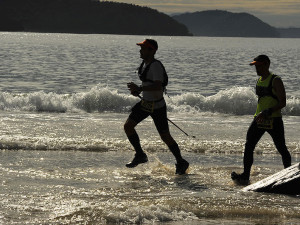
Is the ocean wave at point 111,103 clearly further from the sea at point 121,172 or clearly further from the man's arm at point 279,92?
the man's arm at point 279,92

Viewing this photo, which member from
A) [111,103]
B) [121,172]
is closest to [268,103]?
[121,172]

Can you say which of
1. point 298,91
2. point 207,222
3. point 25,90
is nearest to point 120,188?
point 207,222

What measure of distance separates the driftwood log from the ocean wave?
1243 centimetres

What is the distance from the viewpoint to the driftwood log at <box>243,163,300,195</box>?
24.1 ft

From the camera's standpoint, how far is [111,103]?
20828 mm

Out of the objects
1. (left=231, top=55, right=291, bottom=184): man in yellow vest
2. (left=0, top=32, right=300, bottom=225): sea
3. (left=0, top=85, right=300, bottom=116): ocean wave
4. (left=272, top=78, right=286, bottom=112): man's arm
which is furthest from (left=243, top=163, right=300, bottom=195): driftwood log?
(left=0, top=85, right=300, bottom=116): ocean wave

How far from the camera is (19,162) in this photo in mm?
9352

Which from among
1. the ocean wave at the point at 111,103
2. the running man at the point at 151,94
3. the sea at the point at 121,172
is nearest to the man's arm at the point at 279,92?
the sea at the point at 121,172

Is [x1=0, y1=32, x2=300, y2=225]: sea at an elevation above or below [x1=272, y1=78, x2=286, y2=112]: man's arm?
below

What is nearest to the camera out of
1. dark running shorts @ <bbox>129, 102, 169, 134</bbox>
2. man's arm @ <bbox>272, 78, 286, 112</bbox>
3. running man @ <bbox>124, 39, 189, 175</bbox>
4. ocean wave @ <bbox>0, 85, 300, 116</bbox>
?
Answer: man's arm @ <bbox>272, 78, 286, 112</bbox>

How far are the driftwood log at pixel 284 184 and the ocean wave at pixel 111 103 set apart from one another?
12426 millimetres

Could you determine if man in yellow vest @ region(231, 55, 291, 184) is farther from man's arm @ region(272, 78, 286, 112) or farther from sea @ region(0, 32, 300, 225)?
sea @ region(0, 32, 300, 225)

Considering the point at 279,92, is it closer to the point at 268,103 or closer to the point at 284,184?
the point at 268,103

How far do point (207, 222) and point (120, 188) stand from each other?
5.98 feet
